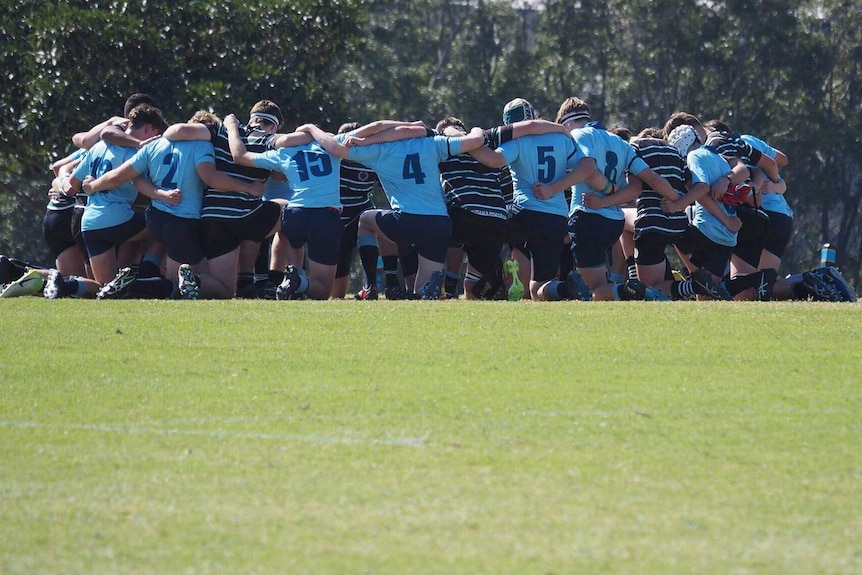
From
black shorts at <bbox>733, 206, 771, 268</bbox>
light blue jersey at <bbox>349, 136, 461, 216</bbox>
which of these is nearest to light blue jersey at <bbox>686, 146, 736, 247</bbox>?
black shorts at <bbox>733, 206, 771, 268</bbox>

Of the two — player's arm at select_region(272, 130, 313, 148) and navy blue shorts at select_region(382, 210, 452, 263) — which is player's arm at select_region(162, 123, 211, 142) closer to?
player's arm at select_region(272, 130, 313, 148)

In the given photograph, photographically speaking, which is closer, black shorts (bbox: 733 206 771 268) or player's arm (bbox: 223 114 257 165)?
player's arm (bbox: 223 114 257 165)

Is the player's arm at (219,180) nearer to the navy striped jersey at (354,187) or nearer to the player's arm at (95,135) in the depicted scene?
the navy striped jersey at (354,187)

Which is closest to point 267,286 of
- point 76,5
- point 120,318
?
point 120,318

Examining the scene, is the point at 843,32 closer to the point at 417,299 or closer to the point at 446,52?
the point at 446,52

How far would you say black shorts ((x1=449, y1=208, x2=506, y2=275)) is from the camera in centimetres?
1399

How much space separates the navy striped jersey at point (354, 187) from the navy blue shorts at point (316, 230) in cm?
87

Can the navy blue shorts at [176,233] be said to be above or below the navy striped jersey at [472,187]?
below

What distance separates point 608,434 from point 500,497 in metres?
1.49

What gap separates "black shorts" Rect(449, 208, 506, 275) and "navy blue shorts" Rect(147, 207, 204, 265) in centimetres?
249

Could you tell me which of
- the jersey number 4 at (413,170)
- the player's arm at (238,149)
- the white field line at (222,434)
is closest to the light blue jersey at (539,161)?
the jersey number 4 at (413,170)

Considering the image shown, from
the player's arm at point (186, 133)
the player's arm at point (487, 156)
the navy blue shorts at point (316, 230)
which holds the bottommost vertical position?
the navy blue shorts at point (316, 230)

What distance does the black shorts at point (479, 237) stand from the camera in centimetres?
1399

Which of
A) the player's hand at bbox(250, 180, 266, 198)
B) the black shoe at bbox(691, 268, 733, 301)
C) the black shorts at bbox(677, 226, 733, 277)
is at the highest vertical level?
the player's hand at bbox(250, 180, 266, 198)
